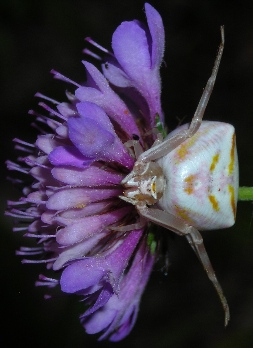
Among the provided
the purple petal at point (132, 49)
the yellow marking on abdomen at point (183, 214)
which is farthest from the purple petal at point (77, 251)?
the purple petal at point (132, 49)

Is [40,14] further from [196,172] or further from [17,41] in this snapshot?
[196,172]

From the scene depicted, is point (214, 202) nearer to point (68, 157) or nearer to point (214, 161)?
point (214, 161)

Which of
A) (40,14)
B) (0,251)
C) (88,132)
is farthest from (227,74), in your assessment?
(88,132)

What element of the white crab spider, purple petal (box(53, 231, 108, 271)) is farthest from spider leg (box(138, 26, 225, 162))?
purple petal (box(53, 231, 108, 271))

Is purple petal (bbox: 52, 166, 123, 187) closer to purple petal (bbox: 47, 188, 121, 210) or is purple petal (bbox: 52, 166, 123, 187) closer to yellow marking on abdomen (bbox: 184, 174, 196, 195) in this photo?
purple petal (bbox: 47, 188, 121, 210)

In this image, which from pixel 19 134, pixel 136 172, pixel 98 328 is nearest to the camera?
pixel 136 172

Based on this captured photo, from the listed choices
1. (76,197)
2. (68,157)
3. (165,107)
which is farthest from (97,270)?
(165,107)
